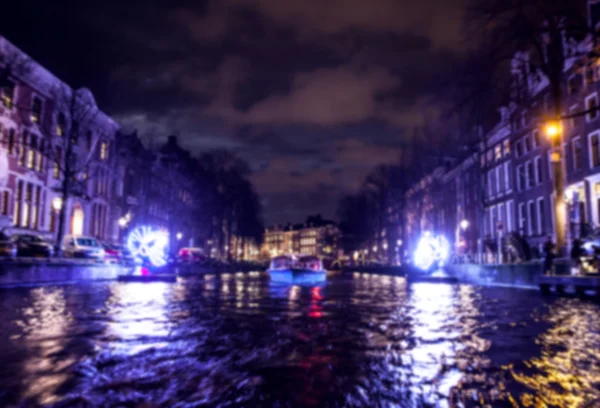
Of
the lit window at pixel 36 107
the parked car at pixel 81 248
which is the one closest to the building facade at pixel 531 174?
the parked car at pixel 81 248

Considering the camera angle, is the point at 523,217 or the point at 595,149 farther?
the point at 523,217

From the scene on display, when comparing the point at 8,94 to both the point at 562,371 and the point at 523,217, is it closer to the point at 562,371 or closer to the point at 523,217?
the point at 562,371

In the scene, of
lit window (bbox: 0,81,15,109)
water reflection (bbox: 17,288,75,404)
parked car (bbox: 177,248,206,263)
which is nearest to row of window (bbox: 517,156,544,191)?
parked car (bbox: 177,248,206,263)

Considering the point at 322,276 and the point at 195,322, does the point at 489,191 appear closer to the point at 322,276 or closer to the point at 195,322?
the point at 322,276

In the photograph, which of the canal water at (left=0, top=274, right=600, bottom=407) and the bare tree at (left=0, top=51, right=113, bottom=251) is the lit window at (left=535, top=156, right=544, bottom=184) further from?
the canal water at (left=0, top=274, right=600, bottom=407)

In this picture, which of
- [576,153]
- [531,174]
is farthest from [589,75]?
[531,174]

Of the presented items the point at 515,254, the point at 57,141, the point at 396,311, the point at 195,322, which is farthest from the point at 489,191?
the point at 195,322

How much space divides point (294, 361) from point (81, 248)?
3018 cm

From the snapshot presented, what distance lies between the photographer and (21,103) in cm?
3516

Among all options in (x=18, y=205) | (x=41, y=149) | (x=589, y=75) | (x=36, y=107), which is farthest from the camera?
(x=36, y=107)

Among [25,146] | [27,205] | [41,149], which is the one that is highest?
[25,146]

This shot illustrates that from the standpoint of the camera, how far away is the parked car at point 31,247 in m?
26.3

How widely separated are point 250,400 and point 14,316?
23.9 feet

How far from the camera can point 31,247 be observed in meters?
26.6
